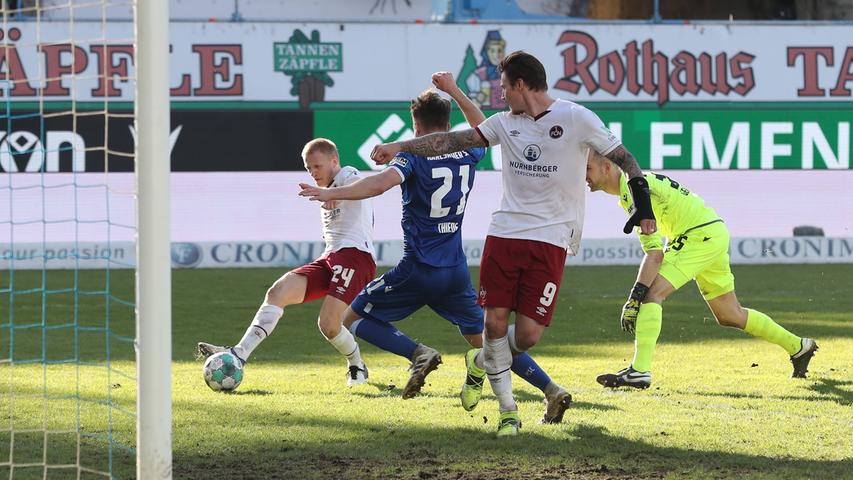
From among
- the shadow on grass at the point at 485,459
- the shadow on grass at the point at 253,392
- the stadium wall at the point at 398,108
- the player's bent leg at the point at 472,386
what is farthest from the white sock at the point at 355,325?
the stadium wall at the point at 398,108

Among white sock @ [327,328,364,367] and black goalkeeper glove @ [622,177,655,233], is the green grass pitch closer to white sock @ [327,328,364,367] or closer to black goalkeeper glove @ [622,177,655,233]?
white sock @ [327,328,364,367]

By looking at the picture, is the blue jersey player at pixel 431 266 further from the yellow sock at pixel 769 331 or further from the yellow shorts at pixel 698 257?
the yellow sock at pixel 769 331

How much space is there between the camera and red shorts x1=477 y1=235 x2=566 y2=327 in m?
6.27

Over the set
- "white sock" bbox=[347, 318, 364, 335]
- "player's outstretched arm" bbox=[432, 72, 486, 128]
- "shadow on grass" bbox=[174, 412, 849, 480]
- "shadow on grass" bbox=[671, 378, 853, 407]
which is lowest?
"shadow on grass" bbox=[671, 378, 853, 407]

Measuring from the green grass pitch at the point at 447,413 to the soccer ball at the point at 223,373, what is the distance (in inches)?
3.7

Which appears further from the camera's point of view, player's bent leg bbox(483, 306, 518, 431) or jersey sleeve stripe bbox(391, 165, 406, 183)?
jersey sleeve stripe bbox(391, 165, 406, 183)

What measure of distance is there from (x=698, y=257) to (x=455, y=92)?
90.8 inches

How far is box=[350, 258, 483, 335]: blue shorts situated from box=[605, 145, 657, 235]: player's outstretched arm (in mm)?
1724

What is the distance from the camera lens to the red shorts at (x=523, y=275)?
20.6ft

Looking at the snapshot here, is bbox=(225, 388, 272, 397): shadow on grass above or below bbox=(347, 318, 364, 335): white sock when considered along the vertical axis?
below

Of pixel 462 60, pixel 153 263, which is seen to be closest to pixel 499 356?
pixel 153 263

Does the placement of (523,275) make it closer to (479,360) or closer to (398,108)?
(479,360)

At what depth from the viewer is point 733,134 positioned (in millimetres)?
23766

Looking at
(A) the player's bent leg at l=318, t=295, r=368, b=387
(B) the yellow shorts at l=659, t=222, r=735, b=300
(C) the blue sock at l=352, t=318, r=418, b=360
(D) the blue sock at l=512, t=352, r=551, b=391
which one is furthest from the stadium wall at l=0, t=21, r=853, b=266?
(D) the blue sock at l=512, t=352, r=551, b=391
